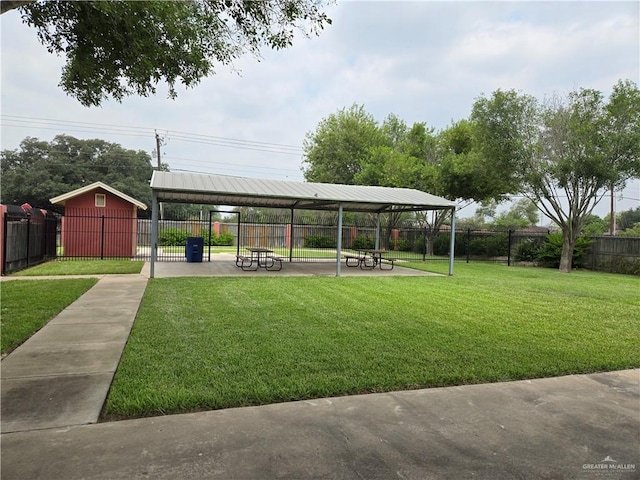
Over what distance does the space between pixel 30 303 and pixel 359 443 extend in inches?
274

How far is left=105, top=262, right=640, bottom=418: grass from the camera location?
3.82m

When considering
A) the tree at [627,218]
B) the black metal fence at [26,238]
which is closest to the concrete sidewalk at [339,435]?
the black metal fence at [26,238]

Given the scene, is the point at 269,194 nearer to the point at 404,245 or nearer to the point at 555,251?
the point at 555,251

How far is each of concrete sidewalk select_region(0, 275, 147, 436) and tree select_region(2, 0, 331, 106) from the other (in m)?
3.49

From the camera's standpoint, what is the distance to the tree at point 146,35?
199 inches

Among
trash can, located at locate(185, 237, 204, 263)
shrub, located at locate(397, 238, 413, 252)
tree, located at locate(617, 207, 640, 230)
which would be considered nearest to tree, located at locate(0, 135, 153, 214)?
shrub, located at locate(397, 238, 413, 252)

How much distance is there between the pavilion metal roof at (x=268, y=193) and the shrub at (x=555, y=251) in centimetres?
755

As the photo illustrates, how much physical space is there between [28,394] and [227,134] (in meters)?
34.9

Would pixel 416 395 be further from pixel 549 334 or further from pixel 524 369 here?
pixel 549 334

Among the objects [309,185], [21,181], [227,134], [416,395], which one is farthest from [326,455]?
[21,181]

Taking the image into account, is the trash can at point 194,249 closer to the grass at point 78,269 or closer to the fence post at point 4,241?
the grass at point 78,269

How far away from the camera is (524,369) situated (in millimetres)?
4535

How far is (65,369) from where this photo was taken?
4.20 metres

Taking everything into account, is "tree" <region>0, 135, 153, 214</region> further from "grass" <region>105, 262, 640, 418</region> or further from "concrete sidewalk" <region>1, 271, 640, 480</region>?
"concrete sidewalk" <region>1, 271, 640, 480</region>
